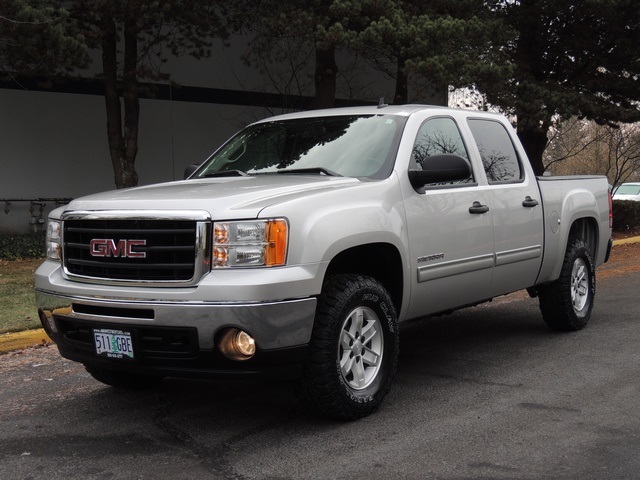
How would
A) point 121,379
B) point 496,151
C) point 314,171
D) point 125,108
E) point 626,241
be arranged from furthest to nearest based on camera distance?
point 626,241
point 125,108
point 496,151
point 121,379
point 314,171

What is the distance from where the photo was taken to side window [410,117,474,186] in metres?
5.71

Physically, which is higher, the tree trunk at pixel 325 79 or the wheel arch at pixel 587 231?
the tree trunk at pixel 325 79

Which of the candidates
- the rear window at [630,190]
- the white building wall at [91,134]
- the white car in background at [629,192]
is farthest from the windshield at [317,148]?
the rear window at [630,190]

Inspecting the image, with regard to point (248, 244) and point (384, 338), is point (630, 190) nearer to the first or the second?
point (384, 338)

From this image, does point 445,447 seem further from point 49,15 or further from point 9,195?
point 9,195

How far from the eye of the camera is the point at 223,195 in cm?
457

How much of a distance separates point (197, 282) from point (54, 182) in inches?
494

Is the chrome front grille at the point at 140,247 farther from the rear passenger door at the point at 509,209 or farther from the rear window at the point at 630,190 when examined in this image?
the rear window at the point at 630,190

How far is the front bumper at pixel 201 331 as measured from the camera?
4203 mm

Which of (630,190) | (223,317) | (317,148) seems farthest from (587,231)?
(630,190)

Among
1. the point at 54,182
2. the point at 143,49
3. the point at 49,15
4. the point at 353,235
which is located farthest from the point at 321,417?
the point at 54,182

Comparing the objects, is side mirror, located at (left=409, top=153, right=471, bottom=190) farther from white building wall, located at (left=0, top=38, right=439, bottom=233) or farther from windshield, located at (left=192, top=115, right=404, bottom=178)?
white building wall, located at (left=0, top=38, right=439, bottom=233)

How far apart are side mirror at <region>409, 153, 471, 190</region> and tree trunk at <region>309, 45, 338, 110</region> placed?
35.1 feet

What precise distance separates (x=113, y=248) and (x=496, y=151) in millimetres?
3434
